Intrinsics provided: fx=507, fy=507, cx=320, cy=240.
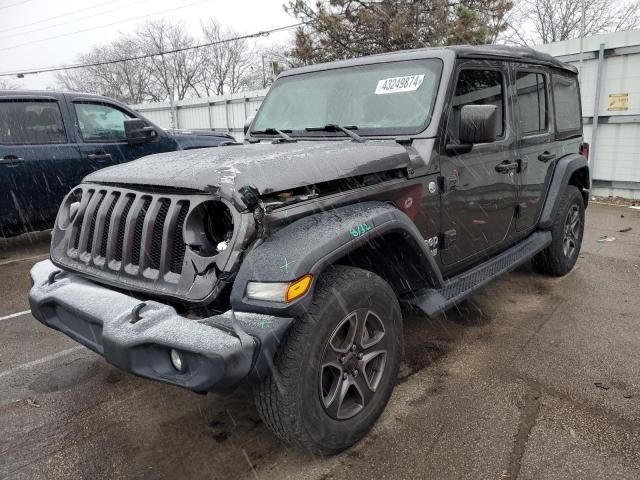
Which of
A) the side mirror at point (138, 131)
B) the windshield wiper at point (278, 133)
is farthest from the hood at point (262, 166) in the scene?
the side mirror at point (138, 131)

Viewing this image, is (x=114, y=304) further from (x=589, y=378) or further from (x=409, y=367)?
(x=589, y=378)

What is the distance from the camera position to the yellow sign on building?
877 cm

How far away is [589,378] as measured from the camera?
3137mm

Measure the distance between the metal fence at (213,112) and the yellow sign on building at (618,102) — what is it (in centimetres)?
842

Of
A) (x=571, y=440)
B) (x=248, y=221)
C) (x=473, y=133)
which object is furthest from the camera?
Result: (x=473, y=133)

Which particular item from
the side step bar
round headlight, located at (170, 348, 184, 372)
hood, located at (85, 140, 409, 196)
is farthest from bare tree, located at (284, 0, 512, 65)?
round headlight, located at (170, 348, 184, 372)

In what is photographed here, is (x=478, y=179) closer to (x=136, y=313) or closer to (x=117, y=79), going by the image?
(x=136, y=313)

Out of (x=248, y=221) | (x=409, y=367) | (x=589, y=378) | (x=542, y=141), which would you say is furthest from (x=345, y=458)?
(x=542, y=141)

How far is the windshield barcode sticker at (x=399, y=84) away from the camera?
3266mm

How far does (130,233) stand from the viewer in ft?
7.93

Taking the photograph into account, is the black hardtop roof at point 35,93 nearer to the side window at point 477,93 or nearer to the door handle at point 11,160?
the door handle at point 11,160

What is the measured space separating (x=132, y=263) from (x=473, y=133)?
204cm

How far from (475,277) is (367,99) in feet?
4.66

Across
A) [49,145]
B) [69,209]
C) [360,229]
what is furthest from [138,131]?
[360,229]
